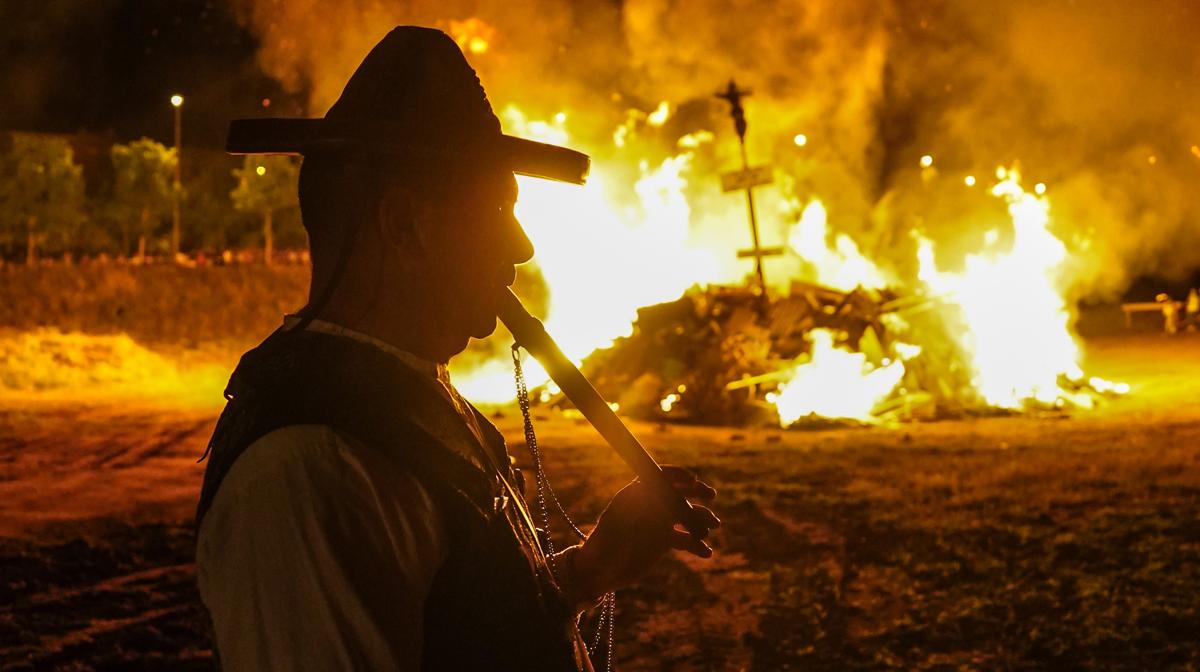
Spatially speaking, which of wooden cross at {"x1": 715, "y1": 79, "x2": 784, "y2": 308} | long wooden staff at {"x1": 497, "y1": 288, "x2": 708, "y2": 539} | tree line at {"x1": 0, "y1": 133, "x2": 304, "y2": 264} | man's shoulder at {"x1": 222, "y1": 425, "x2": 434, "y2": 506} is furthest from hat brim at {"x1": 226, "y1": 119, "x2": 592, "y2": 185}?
tree line at {"x1": 0, "y1": 133, "x2": 304, "y2": 264}

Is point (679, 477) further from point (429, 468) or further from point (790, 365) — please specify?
point (790, 365)

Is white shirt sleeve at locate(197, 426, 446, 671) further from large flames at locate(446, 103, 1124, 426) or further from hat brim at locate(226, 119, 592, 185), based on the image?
large flames at locate(446, 103, 1124, 426)

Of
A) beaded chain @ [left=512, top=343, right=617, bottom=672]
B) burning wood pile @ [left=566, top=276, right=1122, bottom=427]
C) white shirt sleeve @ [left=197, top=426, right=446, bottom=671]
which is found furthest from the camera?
burning wood pile @ [left=566, top=276, right=1122, bottom=427]

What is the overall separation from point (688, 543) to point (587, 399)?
333mm

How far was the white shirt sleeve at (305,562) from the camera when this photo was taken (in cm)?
114

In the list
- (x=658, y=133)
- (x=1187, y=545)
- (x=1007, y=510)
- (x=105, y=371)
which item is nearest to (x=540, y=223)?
(x=658, y=133)

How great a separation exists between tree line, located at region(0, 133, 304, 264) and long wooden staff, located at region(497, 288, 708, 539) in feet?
132

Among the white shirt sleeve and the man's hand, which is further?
the man's hand

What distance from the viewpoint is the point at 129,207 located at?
4153 cm

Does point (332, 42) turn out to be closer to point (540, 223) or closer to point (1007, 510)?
point (540, 223)

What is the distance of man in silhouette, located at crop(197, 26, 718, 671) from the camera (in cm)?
115

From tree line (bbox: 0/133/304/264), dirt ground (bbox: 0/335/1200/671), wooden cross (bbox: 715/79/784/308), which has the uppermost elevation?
tree line (bbox: 0/133/304/264)

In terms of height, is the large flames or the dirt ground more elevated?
the large flames

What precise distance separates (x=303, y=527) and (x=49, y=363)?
25.4 metres
